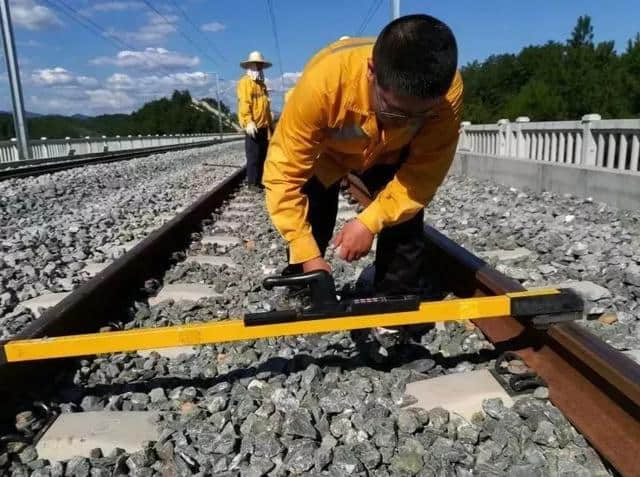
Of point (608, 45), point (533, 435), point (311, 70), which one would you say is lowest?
point (533, 435)

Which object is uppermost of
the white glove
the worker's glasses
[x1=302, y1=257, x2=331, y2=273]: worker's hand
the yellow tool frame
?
the worker's glasses

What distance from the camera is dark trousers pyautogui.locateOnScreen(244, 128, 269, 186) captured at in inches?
362

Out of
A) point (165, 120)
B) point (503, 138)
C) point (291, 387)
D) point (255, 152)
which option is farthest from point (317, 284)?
point (165, 120)

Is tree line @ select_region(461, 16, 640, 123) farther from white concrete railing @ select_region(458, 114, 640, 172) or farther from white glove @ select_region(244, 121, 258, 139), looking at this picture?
white glove @ select_region(244, 121, 258, 139)

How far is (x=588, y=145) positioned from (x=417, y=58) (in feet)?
23.2

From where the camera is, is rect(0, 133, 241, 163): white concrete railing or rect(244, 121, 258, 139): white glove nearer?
rect(244, 121, 258, 139): white glove

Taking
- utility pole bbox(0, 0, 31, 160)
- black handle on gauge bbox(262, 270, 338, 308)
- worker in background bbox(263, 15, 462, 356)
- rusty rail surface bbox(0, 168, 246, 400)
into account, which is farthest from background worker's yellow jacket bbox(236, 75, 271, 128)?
utility pole bbox(0, 0, 31, 160)

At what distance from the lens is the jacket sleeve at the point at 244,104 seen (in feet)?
29.5

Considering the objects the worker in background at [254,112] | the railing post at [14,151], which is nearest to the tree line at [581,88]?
the worker in background at [254,112]

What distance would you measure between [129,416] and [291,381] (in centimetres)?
62

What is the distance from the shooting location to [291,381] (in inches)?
91.8

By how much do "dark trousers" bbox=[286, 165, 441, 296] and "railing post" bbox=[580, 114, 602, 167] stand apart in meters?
5.86

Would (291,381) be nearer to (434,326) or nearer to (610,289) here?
(434,326)

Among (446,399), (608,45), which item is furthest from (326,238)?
(608,45)
